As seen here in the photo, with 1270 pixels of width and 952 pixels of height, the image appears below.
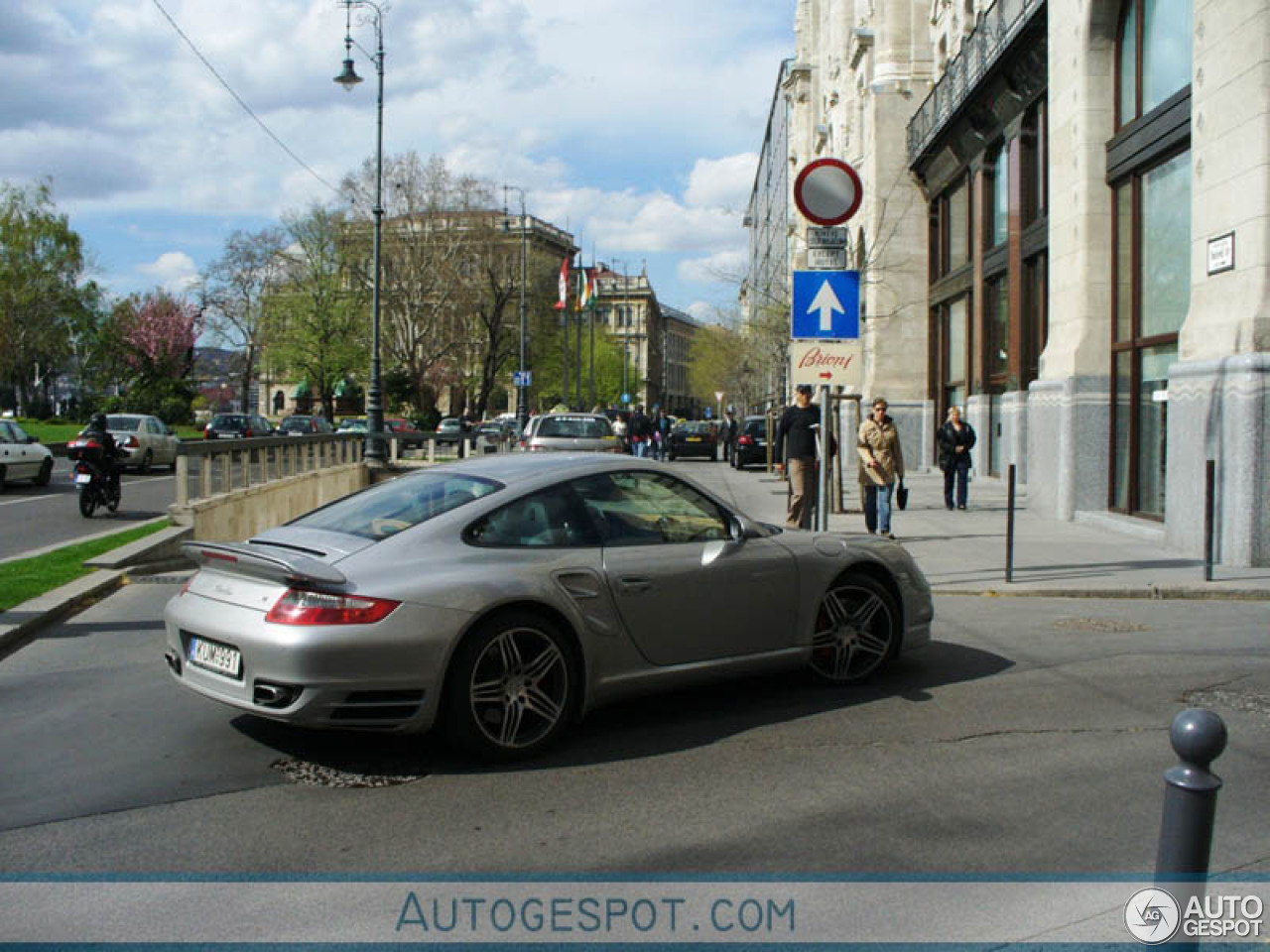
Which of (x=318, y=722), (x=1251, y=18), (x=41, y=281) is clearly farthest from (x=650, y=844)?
(x=41, y=281)

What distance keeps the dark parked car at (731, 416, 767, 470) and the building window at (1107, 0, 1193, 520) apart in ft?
66.8

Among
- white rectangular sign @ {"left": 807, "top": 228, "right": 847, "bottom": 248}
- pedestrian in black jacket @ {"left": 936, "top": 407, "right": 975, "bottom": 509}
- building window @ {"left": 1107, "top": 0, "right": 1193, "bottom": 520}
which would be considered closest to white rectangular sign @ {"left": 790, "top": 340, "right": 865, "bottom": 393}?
white rectangular sign @ {"left": 807, "top": 228, "right": 847, "bottom": 248}

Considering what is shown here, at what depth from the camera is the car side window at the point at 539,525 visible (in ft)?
18.6

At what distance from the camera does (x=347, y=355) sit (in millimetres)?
67562

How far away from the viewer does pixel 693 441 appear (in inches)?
1844

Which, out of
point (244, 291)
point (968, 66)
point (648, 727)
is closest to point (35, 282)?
point (244, 291)

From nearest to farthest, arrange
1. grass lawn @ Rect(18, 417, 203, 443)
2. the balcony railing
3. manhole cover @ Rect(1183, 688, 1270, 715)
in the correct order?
1. manhole cover @ Rect(1183, 688, 1270, 715)
2. the balcony railing
3. grass lawn @ Rect(18, 417, 203, 443)

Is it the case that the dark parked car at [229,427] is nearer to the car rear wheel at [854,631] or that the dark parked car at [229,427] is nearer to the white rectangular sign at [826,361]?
the white rectangular sign at [826,361]

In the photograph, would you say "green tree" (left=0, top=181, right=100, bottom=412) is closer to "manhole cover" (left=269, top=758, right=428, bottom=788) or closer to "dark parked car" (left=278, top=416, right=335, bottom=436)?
"dark parked car" (left=278, top=416, right=335, bottom=436)

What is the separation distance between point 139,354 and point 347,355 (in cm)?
1436

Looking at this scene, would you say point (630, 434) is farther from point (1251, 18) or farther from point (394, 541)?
point (394, 541)

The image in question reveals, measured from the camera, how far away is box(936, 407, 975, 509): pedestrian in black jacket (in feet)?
64.9

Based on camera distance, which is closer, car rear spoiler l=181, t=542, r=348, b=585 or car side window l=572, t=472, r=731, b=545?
car rear spoiler l=181, t=542, r=348, b=585

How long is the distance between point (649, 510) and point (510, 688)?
1295 millimetres
